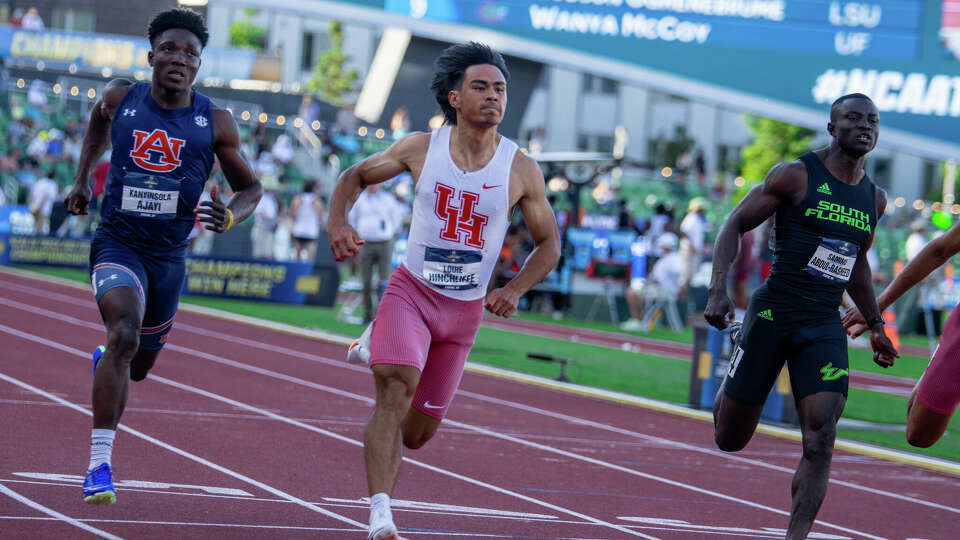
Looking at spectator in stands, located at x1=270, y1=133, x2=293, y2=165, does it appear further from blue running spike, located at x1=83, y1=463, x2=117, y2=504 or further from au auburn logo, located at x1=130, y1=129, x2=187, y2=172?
blue running spike, located at x1=83, y1=463, x2=117, y2=504

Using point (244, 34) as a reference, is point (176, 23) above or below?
below

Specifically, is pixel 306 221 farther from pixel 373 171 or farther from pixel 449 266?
pixel 449 266

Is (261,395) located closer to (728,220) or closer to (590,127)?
(728,220)

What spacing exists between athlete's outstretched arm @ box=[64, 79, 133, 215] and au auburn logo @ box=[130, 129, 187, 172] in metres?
0.30

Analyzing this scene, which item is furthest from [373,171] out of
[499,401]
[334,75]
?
[334,75]

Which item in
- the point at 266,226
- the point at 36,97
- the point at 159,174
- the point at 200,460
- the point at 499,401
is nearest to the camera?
the point at 159,174

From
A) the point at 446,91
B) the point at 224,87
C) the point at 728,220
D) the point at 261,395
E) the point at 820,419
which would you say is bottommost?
the point at 261,395

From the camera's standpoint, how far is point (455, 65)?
6.24 meters

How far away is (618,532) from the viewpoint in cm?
699

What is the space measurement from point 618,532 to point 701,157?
33586mm

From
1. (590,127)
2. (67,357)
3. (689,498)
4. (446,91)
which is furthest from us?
(590,127)

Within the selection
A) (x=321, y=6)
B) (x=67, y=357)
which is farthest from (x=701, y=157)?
(x=67, y=357)

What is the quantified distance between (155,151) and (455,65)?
1.64 metres

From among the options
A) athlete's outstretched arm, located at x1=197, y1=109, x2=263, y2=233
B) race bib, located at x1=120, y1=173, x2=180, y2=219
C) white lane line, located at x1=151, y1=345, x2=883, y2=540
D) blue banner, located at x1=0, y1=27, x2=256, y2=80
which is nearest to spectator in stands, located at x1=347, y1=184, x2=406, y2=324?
white lane line, located at x1=151, y1=345, x2=883, y2=540
